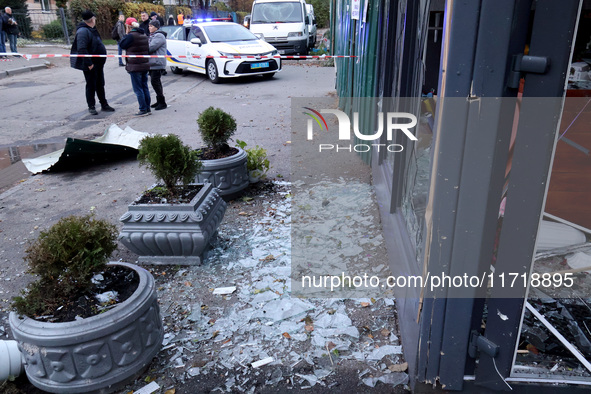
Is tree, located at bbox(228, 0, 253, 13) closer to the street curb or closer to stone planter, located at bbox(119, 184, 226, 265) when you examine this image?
the street curb

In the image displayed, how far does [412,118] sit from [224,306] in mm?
2101

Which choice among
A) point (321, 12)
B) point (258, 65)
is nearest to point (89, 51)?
point (258, 65)

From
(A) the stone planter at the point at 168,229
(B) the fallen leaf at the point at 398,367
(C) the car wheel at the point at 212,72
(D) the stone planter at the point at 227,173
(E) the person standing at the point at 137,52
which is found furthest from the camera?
(C) the car wheel at the point at 212,72

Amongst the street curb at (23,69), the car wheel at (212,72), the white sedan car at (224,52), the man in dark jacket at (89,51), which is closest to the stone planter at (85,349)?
the man in dark jacket at (89,51)

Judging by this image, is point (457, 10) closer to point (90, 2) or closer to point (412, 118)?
point (412, 118)

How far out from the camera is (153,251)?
3.95 m

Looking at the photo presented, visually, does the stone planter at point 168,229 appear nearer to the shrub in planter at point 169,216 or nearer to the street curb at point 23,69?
the shrub in planter at point 169,216

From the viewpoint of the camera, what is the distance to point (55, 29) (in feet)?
90.5

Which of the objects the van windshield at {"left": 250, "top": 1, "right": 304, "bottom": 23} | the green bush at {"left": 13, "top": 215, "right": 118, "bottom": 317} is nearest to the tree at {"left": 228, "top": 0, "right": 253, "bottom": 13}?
the van windshield at {"left": 250, "top": 1, "right": 304, "bottom": 23}

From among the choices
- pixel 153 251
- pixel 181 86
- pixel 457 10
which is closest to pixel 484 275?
pixel 457 10

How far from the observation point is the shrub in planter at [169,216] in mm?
3814

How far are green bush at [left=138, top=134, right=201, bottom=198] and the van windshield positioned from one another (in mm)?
15446

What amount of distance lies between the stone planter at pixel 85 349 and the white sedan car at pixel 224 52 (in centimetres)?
1181

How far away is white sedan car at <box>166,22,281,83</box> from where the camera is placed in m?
13.6
